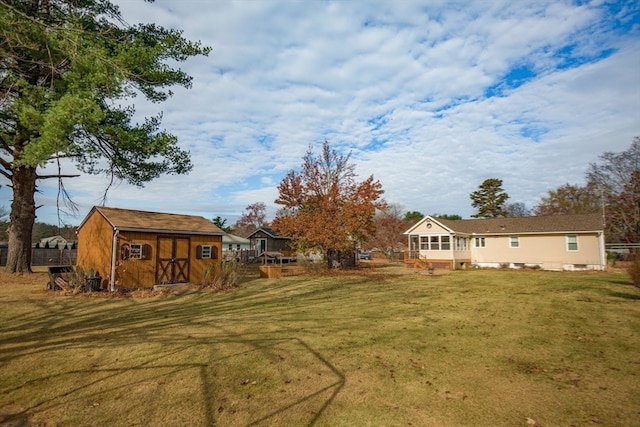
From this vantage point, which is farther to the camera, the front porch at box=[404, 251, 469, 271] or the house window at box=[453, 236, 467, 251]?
the house window at box=[453, 236, 467, 251]

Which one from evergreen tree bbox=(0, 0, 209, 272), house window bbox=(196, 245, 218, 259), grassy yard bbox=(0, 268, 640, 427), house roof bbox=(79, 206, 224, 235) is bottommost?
grassy yard bbox=(0, 268, 640, 427)

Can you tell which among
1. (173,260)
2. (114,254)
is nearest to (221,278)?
(173,260)

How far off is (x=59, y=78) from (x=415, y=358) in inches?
495

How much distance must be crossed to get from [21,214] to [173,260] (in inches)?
300

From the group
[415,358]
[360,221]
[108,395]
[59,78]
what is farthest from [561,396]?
[360,221]

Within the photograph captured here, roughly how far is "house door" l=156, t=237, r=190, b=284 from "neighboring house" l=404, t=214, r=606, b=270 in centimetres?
1923

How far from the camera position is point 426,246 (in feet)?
103

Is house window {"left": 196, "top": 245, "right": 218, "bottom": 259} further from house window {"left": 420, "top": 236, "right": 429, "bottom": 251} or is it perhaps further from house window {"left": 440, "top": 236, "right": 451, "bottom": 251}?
house window {"left": 440, "top": 236, "right": 451, "bottom": 251}

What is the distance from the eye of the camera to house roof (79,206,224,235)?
1567 centimetres

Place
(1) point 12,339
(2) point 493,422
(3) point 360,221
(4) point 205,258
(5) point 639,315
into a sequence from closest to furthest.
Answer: (2) point 493,422
(1) point 12,339
(5) point 639,315
(4) point 205,258
(3) point 360,221

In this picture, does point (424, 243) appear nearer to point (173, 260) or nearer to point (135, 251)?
point (173, 260)

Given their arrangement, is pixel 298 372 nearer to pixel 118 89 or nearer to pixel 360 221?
pixel 118 89

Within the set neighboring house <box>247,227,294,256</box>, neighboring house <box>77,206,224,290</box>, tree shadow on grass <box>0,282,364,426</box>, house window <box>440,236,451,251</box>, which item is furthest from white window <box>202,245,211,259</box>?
neighboring house <box>247,227,294,256</box>

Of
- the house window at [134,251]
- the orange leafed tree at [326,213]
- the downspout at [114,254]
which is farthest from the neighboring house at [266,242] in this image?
the downspout at [114,254]
